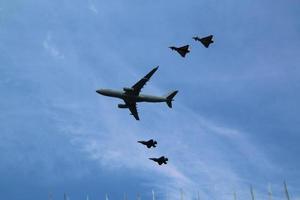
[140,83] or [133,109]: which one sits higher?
[140,83]

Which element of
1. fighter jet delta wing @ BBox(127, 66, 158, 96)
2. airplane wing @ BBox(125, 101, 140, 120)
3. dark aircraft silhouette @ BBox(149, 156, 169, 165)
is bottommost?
dark aircraft silhouette @ BBox(149, 156, 169, 165)

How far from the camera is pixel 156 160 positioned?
77250 millimetres

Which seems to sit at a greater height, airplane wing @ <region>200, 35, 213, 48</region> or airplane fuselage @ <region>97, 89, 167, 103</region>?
airplane wing @ <region>200, 35, 213, 48</region>

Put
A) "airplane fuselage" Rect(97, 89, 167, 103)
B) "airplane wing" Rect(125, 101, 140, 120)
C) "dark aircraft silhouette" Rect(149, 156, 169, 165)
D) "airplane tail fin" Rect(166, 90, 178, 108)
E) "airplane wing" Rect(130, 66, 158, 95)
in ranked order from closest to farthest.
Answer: "dark aircraft silhouette" Rect(149, 156, 169, 165) < "airplane wing" Rect(130, 66, 158, 95) < "airplane fuselage" Rect(97, 89, 167, 103) < "airplane wing" Rect(125, 101, 140, 120) < "airplane tail fin" Rect(166, 90, 178, 108)

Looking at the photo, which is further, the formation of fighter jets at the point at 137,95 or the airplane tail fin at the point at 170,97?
the airplane tail fin at the point at 170,97

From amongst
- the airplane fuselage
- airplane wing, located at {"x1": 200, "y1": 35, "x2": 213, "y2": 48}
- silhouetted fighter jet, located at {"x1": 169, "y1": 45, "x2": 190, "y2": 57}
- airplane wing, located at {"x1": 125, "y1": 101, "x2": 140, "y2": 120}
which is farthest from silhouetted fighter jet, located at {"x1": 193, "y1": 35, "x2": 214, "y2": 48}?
airplane wing, located at {"x1": 125, "y1": 101, "x2": 140, "y2": 120}

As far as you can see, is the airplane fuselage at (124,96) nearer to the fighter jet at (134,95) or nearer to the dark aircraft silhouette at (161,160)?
the fighter jet at (134,95)

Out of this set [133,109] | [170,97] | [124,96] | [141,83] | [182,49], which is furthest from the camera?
[133,109]

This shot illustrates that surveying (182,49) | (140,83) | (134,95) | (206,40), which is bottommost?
(134,95)

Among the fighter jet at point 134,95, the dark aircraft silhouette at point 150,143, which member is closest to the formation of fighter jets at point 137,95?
the fighter jet at point 134,95

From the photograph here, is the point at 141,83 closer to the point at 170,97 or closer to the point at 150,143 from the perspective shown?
the point at 170,97

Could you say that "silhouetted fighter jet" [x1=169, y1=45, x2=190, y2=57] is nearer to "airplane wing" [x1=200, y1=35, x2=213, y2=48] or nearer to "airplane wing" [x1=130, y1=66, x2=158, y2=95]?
"airplane wing" [x1=200, y1=35, x2=213, y2=48]

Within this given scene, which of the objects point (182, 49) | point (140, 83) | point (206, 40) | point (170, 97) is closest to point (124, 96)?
point (140, 83)

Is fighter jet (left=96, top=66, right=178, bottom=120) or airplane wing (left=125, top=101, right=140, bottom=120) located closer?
fighter jet (left=96, top=66, right=178, bottom=120)
